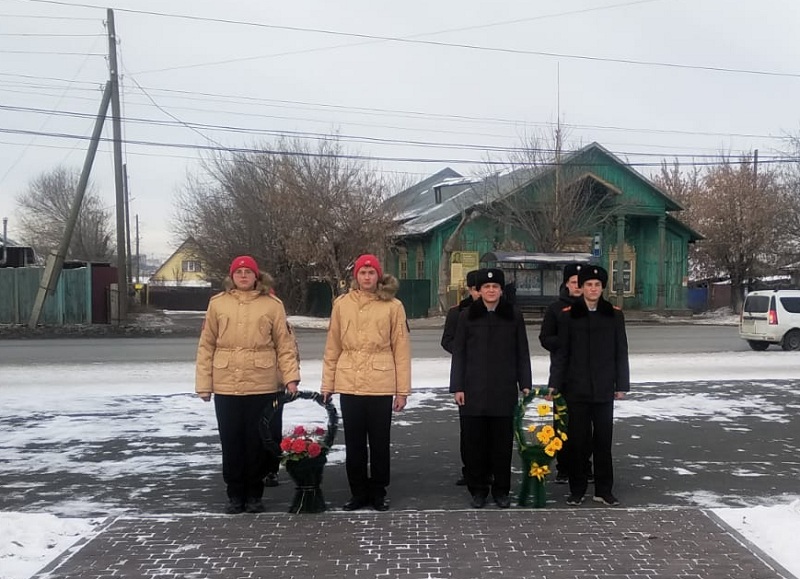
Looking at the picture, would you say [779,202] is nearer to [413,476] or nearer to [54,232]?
[413,476]

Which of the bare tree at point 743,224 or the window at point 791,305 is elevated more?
the bare tree at point 743,224

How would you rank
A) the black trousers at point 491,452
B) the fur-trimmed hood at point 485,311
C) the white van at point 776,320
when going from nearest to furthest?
the black trousers at point 491,452 → the fur-trimmed hood at point 485,311 → the white van at point 776,320

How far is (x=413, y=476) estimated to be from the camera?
21.6ft

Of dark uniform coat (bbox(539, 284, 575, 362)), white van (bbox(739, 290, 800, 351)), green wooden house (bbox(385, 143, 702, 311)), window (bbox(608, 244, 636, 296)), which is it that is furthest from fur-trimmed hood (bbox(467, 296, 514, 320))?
window (bbox(608, 244, 636, 296))

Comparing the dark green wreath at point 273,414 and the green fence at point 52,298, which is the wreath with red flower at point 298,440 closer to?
the dark green wreath at point 273,414

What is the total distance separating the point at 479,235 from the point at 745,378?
2301cm

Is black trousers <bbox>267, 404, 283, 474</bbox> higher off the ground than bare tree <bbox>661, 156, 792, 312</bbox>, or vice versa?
bare tree <bbox>661, 156, 792, 312</bbox>

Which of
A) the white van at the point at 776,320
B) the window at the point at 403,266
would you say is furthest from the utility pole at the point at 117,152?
the white van at the point at 776,320

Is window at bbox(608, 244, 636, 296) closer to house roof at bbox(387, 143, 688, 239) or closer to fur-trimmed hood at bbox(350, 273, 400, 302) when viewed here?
house roof at bbox(387, 143, 688, 239)

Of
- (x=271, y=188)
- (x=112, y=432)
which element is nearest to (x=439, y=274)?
(x=271, y=188)

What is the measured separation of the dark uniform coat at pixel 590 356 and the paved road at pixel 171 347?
1117cm

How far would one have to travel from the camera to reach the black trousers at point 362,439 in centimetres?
557

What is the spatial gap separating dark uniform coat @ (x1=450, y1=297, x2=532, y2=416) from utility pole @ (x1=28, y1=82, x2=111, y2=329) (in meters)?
20.9

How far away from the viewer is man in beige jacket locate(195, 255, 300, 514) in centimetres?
553
